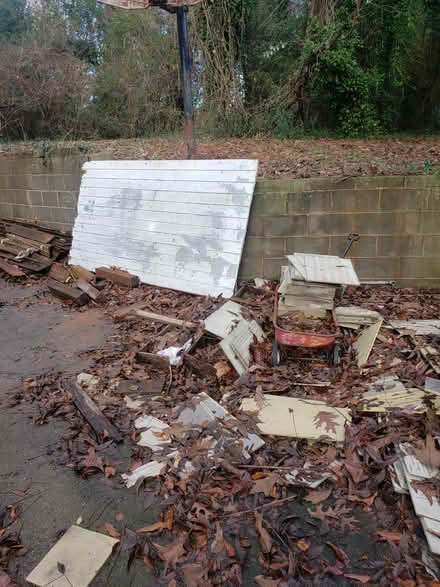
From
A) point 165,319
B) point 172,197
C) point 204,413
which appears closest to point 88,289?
point 165,319

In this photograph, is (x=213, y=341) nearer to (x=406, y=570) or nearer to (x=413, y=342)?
(x=413, y=342)

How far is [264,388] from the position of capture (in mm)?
3855

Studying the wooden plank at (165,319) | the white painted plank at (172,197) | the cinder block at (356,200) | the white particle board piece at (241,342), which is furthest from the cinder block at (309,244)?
the wooden plank at (165,319)

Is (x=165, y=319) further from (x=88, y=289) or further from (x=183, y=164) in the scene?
(x=183, y=164)

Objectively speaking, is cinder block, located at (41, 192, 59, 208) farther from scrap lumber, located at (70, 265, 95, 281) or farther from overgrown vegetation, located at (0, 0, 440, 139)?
overgrown vegetation, located at (0, 0, 440, 139)

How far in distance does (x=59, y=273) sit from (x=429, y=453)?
622 cm

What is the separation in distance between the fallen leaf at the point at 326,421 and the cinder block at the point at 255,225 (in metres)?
3.17

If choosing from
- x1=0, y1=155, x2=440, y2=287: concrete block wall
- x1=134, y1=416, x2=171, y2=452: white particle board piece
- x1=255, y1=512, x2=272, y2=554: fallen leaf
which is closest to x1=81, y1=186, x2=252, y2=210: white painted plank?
x1=0, y1=155, x2=440, y2=287: concrete block wall

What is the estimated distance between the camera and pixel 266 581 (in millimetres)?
2182

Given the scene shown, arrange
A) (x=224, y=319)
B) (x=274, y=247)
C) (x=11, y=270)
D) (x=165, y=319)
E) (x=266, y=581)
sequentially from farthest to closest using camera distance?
(x=11, y=270), (x=274, y=247), (x=165, y=319), (x=224, y=319), (x=266, y=581)

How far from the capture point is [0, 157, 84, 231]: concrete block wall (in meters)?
7.56

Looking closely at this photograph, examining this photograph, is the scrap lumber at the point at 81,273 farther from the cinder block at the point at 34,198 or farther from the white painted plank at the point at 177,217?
the cinder block at the point at 34,198

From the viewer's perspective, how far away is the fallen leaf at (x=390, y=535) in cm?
240

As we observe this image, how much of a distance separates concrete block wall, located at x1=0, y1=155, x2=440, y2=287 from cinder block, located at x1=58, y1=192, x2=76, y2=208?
12.3ft
